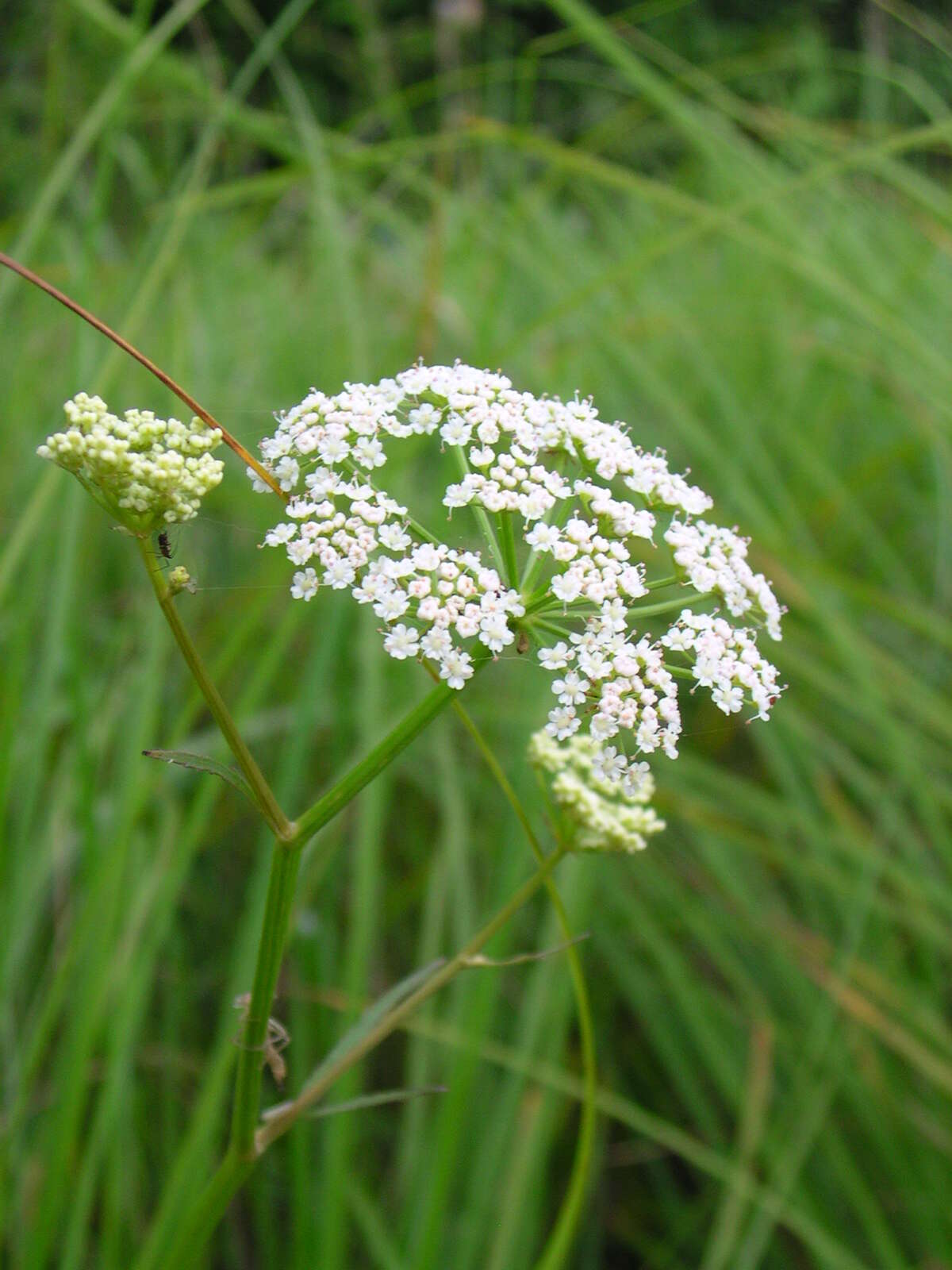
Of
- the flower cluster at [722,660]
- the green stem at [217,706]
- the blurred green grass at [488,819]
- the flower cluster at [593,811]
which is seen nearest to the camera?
the green stem at [217,706]

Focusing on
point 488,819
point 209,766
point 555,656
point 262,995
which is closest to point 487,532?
point 555,656

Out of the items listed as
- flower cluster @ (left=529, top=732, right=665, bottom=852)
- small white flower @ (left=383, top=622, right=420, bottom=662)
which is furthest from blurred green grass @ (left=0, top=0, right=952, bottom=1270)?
small white flower @ (left=383, top=622, right=420, bottom=662)

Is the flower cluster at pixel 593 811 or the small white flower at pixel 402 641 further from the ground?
the small white flower at pixel 402 641

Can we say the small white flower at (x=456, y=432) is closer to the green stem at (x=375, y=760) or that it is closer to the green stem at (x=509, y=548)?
the green stem at (x=509, y=548)

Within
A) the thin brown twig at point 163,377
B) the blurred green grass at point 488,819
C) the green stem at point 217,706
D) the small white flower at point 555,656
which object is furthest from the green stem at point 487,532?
the blurred green grass at point 488,819

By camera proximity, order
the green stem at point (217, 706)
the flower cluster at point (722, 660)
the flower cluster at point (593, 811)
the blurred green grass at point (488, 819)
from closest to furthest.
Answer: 1. the green stem at point (217, 706)
2. the flower cluster at point (722, 660)
3. the flower cluster at point (593, 811)
4. the blurred green grass at point (488, 819)

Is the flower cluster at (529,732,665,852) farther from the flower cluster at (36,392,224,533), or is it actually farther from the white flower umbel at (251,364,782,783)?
the flower cluster at (36,392,224,533)

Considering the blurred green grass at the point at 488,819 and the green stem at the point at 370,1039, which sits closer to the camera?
the green stem at the point at 370,1039

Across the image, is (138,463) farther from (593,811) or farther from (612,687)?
(593,811)
